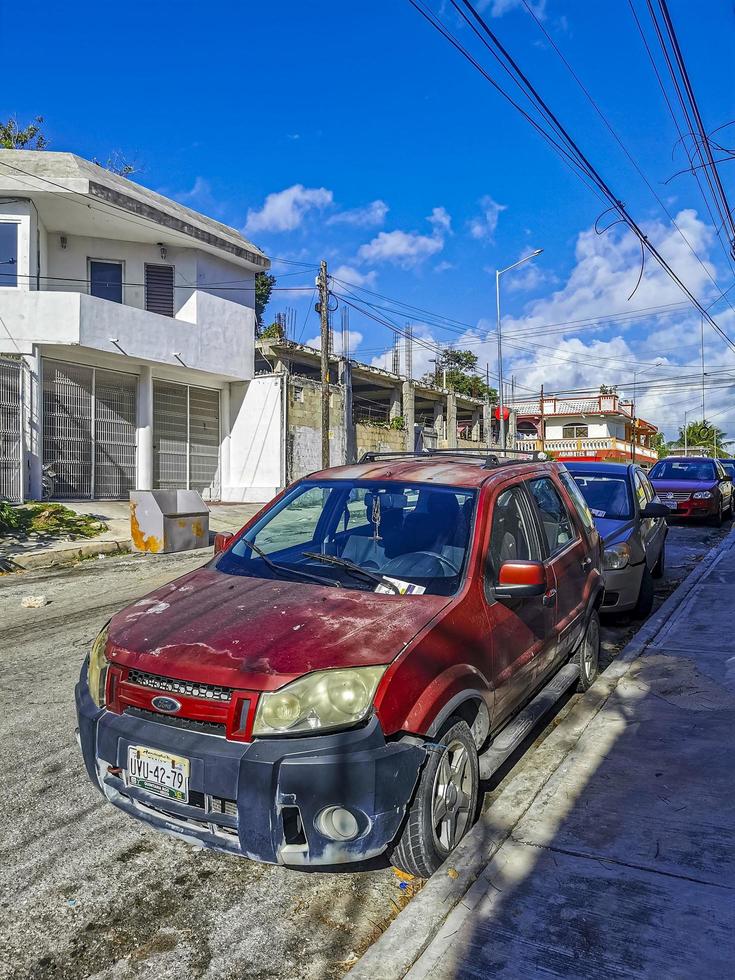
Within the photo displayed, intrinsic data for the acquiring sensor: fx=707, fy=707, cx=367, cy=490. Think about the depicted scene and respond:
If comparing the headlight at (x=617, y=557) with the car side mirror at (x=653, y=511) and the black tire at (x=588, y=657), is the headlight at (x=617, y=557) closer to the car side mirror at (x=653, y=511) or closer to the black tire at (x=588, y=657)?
the car side mirror at (x=653, y=511)

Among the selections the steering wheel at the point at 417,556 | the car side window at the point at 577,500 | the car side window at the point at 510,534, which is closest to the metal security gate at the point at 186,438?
the car side window at the point at 577,500

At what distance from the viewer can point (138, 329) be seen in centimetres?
1847

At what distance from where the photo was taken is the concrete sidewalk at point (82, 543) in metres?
11.6

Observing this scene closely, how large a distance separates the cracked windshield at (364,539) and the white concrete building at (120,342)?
43.9 feet

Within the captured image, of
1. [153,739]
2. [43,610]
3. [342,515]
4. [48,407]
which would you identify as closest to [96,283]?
[48,407]

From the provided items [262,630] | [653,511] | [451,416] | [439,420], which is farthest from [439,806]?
[451,416]

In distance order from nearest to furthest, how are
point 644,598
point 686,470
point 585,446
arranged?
point 644,598
point 686,470
point 585,446

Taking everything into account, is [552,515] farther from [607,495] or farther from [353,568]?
→ [607,495]

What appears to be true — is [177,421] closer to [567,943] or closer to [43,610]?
[43,610]

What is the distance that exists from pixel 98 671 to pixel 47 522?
12.3 meters

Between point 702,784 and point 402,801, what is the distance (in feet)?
6.25

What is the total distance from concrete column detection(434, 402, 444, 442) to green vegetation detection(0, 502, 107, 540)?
75.0 feet

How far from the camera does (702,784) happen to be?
359 centimetres

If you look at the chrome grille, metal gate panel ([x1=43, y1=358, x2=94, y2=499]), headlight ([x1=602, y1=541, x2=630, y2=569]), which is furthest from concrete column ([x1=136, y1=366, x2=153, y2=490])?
the chrome grille
